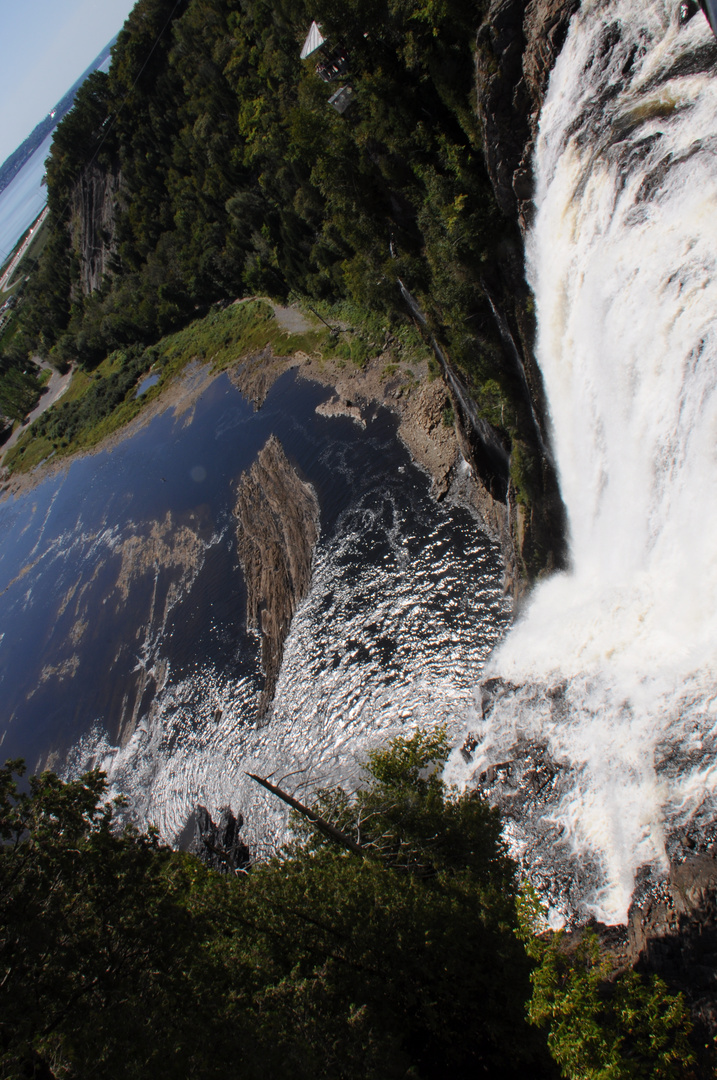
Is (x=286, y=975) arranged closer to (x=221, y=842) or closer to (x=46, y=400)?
(x=221, y=842)

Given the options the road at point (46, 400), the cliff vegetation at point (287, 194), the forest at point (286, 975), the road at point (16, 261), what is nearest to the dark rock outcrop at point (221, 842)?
the forest at point (286, 975)

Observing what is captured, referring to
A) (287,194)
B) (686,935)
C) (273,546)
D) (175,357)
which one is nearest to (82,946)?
(686,935)

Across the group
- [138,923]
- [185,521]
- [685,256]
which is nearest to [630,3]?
[685,256]

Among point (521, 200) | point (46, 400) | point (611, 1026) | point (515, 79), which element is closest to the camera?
point (611, 1026)

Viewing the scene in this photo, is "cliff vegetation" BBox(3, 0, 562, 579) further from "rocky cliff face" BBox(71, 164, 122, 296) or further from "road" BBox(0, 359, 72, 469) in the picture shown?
"road" BBox(0, 359, 72, 469)

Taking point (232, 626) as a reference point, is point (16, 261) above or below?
above

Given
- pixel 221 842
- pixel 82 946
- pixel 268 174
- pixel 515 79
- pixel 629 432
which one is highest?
pixel 268 174
